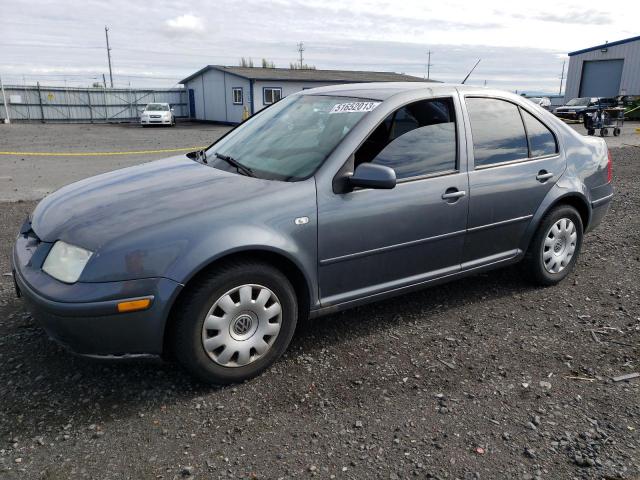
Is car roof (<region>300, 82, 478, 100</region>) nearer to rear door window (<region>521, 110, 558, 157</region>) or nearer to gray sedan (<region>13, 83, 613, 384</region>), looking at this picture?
gray sedan (<region>13, 83, 613, 384</region>)

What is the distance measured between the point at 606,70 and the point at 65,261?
44.7 m

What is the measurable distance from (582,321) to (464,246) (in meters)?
1.09

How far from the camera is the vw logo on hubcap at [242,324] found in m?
2.96

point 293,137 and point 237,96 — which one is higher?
point 237,96

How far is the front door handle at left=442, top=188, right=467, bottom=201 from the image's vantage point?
11.8ft

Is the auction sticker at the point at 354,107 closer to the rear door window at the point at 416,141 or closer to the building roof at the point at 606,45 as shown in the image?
the rear door window at the point at 416,141

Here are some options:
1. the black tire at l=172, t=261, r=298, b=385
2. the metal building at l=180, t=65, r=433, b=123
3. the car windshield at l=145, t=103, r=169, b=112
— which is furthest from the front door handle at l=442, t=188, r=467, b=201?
the car windshield at l=145, t=103, r=169, b=112

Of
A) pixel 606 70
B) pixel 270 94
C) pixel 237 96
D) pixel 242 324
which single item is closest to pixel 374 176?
pixel 242 324

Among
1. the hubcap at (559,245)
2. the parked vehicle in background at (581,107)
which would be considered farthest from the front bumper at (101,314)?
the parked vehicle in background at (581,107)

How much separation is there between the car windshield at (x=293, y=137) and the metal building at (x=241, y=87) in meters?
27.9

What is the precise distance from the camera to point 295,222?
119 inches

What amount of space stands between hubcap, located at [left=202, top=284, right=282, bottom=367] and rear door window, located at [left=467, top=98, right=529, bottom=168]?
1881mm

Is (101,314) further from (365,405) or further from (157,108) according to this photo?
(157,108)

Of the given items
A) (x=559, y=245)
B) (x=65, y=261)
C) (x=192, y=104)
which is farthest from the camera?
(x=192, y=104)
